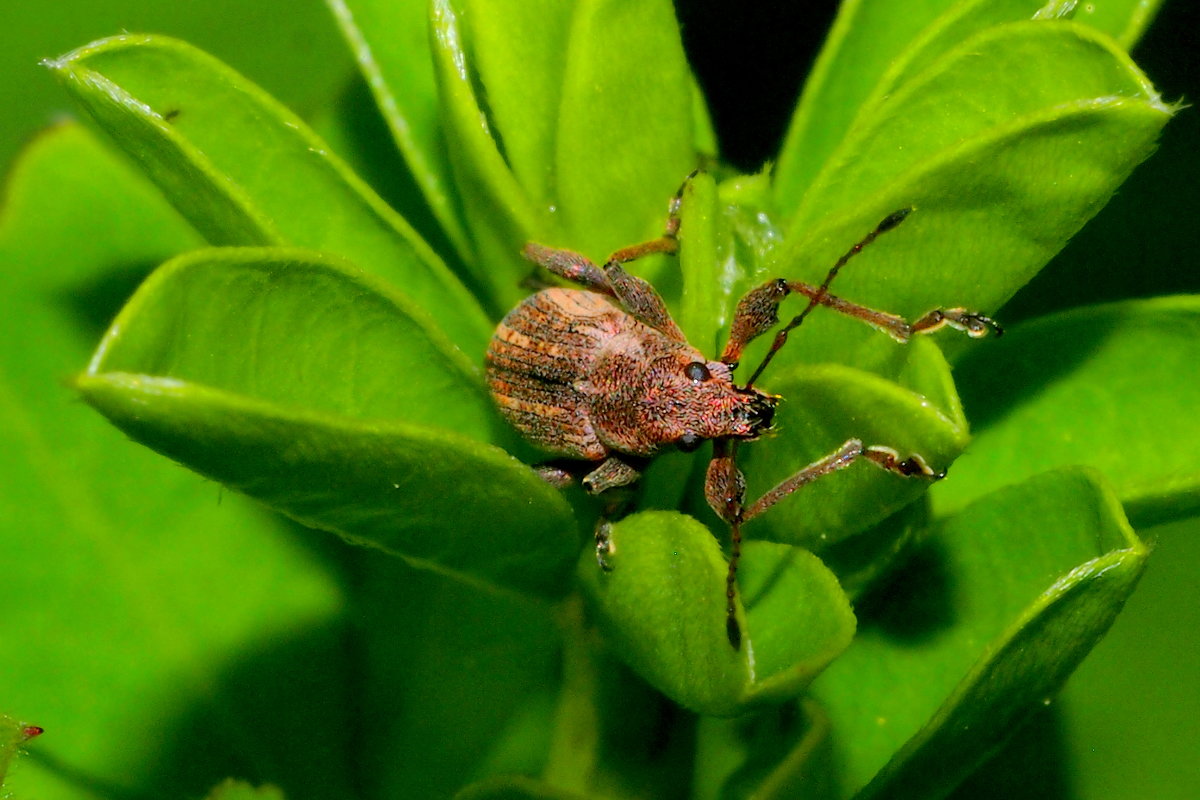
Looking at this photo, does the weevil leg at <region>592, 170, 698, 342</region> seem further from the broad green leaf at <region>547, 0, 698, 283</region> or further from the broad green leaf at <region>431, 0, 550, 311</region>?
the broad green leaf at <region>431, 0, 550, 311</region>

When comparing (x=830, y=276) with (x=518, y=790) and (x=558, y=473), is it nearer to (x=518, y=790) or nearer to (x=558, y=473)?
(x=518, y=790)

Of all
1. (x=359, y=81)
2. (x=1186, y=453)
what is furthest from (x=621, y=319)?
(x=1186, y=453)

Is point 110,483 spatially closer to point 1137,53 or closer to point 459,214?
point 459,214

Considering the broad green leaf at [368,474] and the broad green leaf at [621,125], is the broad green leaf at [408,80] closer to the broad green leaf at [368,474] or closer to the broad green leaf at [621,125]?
the broad green leaf at [621,125]

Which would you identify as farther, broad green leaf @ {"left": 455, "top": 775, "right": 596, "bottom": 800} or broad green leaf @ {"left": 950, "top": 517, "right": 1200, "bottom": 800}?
broad green leaf @ {"left": 950, "top": 517, "right": 1200, "bottom": 800}

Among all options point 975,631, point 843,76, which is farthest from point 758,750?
point 843,76

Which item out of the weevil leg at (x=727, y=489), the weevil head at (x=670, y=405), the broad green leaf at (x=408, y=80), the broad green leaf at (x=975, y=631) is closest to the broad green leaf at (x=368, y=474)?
the weevil leg at (x=727, y=489)

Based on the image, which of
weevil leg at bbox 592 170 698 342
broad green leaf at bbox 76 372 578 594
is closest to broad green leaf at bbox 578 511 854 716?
broad green leaf at bbox 76 372 578 594

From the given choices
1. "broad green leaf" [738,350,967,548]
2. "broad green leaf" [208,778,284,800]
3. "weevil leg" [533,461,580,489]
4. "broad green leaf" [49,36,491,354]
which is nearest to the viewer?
"broad green leaf" [738,350,967,548]
